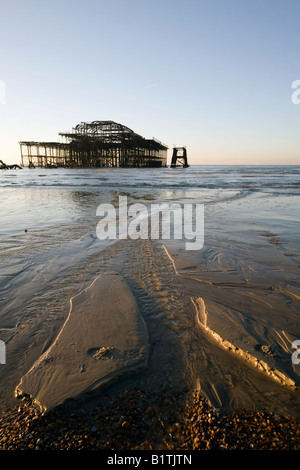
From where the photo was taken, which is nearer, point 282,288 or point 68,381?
point 68,381

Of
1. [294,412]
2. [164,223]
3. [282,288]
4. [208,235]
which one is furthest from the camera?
[164,223]

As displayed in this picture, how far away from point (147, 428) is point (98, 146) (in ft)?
188

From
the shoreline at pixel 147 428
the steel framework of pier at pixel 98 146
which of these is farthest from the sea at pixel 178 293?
the steel framework of pier at pixel 98 146

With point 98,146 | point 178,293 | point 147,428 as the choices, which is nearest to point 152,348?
point 147,428

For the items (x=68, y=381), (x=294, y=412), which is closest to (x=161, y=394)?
(x=68, y=381)

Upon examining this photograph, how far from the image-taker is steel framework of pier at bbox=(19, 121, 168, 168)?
52.2 m

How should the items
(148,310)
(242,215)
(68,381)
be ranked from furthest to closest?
(242,215) → (148,310) → (68,381)

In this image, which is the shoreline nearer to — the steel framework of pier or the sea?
the sea

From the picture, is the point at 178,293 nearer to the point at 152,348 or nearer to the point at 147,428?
the point at 152,348

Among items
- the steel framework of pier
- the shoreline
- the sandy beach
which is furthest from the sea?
the steel framework of pier

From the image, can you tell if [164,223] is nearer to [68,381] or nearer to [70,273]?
[70,273]

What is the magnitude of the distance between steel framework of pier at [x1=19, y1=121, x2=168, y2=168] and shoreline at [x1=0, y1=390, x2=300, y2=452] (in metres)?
54.8

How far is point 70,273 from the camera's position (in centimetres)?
319

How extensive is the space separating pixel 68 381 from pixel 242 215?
6.82m
